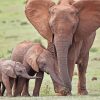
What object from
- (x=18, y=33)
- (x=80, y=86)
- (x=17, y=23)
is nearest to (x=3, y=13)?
(x=17, y=23)

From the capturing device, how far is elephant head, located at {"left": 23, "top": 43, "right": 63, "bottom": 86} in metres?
16.5

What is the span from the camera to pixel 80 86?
18.2m

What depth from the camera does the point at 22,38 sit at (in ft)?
108

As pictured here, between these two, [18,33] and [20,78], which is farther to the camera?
[18,33]

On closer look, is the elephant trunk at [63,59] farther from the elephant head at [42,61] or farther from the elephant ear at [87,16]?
the elephant ear at [87,16]

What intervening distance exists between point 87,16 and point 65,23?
36.1 inches

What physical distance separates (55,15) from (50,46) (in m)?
0.80

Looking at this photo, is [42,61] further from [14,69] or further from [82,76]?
[82,76]

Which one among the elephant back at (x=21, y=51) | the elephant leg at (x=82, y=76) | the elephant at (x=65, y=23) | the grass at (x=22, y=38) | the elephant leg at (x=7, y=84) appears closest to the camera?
the elephant at (x=65, y=23)

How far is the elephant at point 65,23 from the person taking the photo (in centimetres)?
1605

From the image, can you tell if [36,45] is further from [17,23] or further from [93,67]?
[17,23]

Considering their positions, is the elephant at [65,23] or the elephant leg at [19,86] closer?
the elephant at [65,23]

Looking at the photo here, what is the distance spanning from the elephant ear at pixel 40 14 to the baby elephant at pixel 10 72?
85 cm

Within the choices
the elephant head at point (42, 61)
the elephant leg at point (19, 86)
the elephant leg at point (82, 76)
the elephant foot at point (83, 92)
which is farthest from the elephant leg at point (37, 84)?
the elephant leg at point (82, 76)
